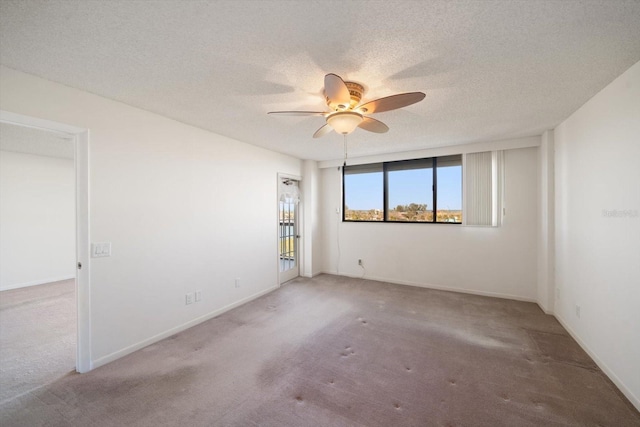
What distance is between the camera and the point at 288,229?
209 inches

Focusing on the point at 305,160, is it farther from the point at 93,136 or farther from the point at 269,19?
the point at 269,19

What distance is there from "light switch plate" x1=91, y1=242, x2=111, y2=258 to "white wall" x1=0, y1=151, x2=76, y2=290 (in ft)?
13.7

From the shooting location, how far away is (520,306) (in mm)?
3738

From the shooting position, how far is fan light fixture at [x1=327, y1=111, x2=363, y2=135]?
2.14 metres

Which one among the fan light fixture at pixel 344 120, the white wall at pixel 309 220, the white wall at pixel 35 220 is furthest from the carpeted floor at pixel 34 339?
the white wall at pixel 309 220

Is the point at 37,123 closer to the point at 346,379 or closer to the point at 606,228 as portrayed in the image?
the point at 346,379

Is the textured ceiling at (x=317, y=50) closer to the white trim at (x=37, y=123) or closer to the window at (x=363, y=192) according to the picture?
the white trim at (x=37, y=123)

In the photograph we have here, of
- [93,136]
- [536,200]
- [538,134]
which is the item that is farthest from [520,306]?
[93,136]

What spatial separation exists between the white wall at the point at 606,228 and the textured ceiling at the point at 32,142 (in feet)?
19.2

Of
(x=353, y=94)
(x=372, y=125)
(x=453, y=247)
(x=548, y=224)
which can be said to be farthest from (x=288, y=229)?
(x=548, y=224)

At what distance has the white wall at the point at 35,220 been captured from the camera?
4.57 metres

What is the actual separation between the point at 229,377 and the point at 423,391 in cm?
162

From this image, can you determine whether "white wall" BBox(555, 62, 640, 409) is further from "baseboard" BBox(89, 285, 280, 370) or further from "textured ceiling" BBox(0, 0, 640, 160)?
"baseboard" BBox(89, 285, 280, 370)

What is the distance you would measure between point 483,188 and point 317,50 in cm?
379
